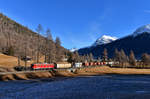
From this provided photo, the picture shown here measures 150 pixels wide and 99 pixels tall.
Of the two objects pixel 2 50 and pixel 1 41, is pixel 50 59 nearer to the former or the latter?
pixel 2 50

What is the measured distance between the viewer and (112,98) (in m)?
14.2

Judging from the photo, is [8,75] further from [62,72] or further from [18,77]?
[62,72]

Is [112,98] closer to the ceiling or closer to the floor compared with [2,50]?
closer to the floor

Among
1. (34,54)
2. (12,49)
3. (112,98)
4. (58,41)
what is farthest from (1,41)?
(112,98)

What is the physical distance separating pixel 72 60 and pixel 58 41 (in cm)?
2889

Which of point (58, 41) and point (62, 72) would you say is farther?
point (58, 41)

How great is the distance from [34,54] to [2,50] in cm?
2556

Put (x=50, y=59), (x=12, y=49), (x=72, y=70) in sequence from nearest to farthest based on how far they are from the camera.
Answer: (x=72, y=70), (x=50, y=59), (x=12, y=49)

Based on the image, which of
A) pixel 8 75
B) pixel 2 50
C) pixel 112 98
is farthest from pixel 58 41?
pixel 112 98

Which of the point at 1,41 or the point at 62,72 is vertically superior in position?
the point at 1,41

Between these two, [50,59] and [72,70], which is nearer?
[72,70]

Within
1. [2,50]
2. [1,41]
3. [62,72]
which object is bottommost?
[62,72]

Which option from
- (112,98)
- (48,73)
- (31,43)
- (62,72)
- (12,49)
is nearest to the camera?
(112,98)

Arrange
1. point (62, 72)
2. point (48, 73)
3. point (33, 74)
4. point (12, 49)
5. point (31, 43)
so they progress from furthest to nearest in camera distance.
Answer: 1. point (12, 49)
2. point (31, 43)
3. point (62, 72)
4. point (48, 73)
5. point (33, 74)
